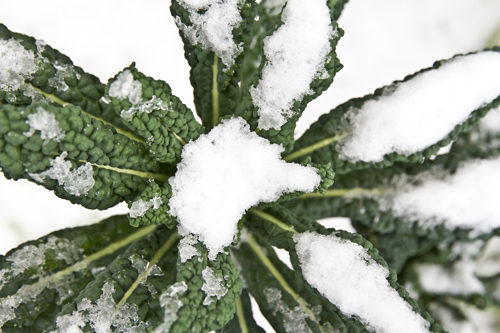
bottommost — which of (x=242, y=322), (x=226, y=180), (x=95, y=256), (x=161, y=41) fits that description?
(x=242, y=322)

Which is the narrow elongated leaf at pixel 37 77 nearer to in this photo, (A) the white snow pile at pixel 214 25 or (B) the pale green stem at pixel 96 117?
(B) the pale green stem at pixel 96 117

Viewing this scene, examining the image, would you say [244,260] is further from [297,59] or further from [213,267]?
[297,59]

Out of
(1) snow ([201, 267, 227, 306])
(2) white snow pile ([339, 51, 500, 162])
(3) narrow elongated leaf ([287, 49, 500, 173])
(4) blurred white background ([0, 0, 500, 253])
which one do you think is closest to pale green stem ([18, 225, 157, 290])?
(1) snow ([201, 267, 227, 306])

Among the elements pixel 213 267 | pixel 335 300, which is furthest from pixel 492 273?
pixel 213 267

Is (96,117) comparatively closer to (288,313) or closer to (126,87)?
(126,87)

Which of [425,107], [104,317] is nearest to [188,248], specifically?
[104,317]
